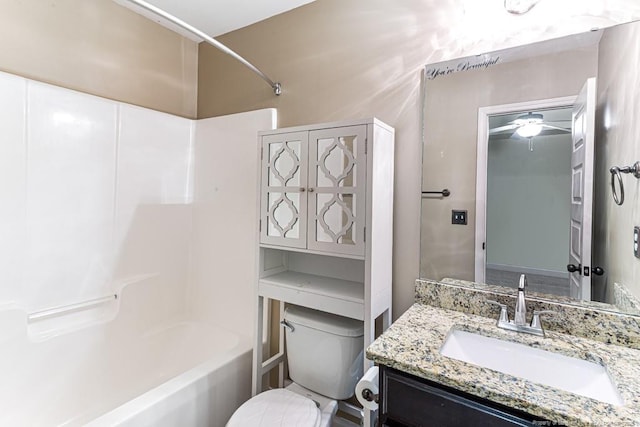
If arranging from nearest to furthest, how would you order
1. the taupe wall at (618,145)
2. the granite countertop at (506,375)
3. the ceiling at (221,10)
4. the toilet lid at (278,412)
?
the granite countertop at (506,375), the taupe wall at (618,145), the toilet lid at (278,412), the ceiling at (221,10)

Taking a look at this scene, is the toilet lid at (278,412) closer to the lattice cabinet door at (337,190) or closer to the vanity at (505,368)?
the vanity at (505,368)

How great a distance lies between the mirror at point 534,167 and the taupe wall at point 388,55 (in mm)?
70

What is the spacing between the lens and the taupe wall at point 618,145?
1.07 meters

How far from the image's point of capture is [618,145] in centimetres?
111

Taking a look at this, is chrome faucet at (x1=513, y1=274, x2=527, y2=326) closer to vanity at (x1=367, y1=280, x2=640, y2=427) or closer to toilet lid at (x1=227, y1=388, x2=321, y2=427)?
vanity at (x1=367, y1=280, x2=640, y2=427)

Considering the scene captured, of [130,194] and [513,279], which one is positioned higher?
[130,194]

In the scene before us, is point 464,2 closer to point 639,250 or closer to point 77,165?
point 639,250

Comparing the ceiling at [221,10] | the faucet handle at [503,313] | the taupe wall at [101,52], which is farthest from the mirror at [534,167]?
the taupe wall at [101,52]

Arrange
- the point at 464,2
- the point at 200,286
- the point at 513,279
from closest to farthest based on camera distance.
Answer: the point at 513,279 < the point at 464,2 < the point at 200,286

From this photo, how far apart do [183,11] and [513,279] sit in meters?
2.33

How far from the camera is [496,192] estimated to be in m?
1.33

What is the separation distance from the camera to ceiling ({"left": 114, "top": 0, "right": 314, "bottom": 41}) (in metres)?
1.88

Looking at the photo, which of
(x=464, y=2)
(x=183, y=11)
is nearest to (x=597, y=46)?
(x=464, y=2)

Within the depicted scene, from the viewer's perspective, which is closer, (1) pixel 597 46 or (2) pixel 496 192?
(1) pixel 597 46
